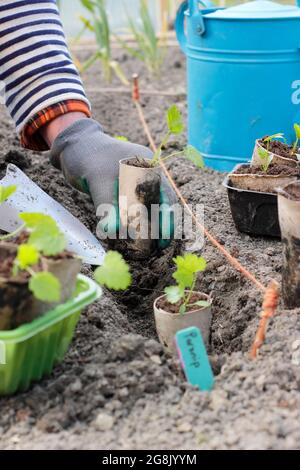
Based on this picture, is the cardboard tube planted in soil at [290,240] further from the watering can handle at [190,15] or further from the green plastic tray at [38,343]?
the watering can handle at [190,15]

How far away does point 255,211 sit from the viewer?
195 centimetres

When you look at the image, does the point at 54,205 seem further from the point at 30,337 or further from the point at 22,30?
the point at 30,337

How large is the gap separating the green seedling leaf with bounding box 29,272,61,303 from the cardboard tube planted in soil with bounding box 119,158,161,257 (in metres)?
0.69

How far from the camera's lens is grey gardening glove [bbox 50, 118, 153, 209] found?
6.39 feet

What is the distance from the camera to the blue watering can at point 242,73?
2387mm

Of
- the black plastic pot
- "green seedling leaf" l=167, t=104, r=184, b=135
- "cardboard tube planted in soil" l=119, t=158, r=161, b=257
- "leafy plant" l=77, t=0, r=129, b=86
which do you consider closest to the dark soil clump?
"cardboard tube planted in soil" l=119, t=158, r=161, b=257

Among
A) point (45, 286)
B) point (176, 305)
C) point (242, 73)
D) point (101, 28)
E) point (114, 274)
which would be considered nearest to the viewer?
point (45, 286)

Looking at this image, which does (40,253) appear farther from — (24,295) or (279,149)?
(279,149)

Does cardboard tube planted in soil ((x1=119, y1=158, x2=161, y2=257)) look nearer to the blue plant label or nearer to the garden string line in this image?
the garden string line

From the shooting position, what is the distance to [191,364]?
1.31m

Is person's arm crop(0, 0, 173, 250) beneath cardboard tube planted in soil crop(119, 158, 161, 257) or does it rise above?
above

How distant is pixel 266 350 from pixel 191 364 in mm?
177

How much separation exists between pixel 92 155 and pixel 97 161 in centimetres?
3

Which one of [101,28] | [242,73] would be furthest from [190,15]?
[101,28]
